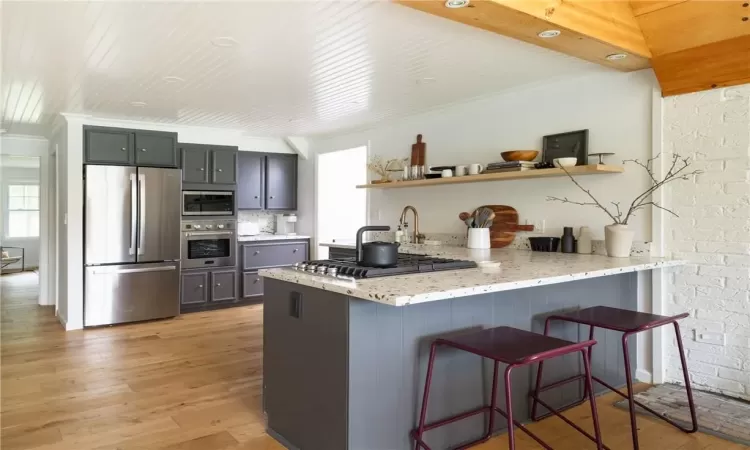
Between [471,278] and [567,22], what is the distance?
1.37 meters

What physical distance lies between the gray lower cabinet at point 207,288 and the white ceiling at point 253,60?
192 centimetres

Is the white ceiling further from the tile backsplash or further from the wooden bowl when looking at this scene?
the tile backsplash

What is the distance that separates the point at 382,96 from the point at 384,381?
2.72 meters

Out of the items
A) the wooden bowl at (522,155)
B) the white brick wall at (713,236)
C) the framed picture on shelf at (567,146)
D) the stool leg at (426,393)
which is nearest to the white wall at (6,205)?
the wooden bowl at (522,155)

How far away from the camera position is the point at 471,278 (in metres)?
2.21

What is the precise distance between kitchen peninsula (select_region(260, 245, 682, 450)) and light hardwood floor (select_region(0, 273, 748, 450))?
0.85 feet

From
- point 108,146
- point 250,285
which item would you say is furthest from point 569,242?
point 108,146

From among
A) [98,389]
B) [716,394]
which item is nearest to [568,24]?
[716,394]

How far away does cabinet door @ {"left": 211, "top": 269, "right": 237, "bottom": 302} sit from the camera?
5.94m

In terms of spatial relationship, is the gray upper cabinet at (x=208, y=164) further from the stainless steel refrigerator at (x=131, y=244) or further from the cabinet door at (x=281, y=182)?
the cabinet door at (x=281, y=182)

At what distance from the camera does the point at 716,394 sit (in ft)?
9.85

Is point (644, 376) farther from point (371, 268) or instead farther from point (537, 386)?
point (371, 268)

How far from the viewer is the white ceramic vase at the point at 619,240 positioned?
317 centimetres

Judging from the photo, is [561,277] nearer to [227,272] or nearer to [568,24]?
[568,24]
